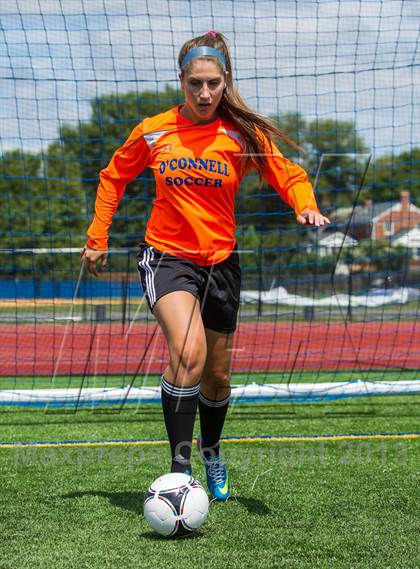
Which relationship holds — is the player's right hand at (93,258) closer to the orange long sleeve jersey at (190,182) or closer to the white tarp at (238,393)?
the orange long sleeve jersey at (190,182)

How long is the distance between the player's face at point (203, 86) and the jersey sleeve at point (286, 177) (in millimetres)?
388

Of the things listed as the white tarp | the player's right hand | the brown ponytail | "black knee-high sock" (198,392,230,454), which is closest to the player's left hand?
the brown ponytail

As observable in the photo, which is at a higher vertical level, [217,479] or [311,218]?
[311,218]

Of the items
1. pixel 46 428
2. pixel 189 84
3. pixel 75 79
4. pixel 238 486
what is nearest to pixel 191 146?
pixel 189 84

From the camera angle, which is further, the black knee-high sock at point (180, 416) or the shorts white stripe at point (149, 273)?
the shorts white stripe at point (149, 273)

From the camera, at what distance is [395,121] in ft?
27.5

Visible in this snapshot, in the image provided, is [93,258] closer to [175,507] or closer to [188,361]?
[188,361]

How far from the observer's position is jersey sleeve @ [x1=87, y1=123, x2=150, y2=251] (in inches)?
162

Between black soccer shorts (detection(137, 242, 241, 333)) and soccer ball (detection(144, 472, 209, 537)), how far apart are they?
89 centimetres

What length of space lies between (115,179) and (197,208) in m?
0.53

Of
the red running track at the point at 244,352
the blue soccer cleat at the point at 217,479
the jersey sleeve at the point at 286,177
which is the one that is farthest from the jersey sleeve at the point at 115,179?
the red running track at the point at 244,352

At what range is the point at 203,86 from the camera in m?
3.92

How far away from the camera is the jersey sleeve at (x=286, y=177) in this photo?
13.2ft

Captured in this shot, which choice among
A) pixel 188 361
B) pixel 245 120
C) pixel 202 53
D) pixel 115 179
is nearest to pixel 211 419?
pixel 188 361
